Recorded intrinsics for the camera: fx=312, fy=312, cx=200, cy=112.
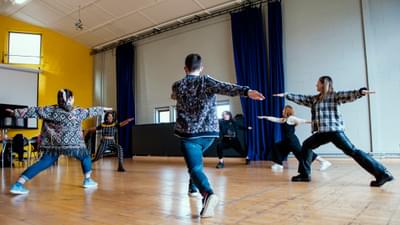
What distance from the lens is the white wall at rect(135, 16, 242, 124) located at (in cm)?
839

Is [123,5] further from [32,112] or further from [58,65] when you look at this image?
[32,112]

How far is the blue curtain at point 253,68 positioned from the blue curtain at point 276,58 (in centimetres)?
Answer: 14

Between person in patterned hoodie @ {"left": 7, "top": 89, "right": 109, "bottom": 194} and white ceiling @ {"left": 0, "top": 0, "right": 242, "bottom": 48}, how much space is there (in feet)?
18.7

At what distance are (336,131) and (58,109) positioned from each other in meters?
2.96

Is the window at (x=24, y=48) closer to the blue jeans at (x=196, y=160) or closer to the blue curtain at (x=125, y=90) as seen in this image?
the blue curtain at (x=125, y=90)

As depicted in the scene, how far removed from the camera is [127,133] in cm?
1030

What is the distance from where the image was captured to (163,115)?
9781mm

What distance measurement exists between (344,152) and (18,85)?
9949 millimetres

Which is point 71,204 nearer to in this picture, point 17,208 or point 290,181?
point 17,208

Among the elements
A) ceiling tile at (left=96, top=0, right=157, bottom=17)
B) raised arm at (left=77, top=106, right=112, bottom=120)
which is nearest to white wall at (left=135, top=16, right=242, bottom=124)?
ceiling tile at (left=96, top=0, right=157, bottom=17)

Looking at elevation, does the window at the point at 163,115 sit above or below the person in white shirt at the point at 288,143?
above

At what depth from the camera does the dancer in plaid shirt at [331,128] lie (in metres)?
3.15

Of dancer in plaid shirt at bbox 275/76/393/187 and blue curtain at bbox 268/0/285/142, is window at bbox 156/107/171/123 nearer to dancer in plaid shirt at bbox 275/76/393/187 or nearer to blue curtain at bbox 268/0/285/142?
blue curtain at bbox 268/0/285/142

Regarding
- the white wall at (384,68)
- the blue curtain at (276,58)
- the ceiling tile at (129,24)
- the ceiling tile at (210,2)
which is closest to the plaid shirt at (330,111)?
the white wall at (384,68)
